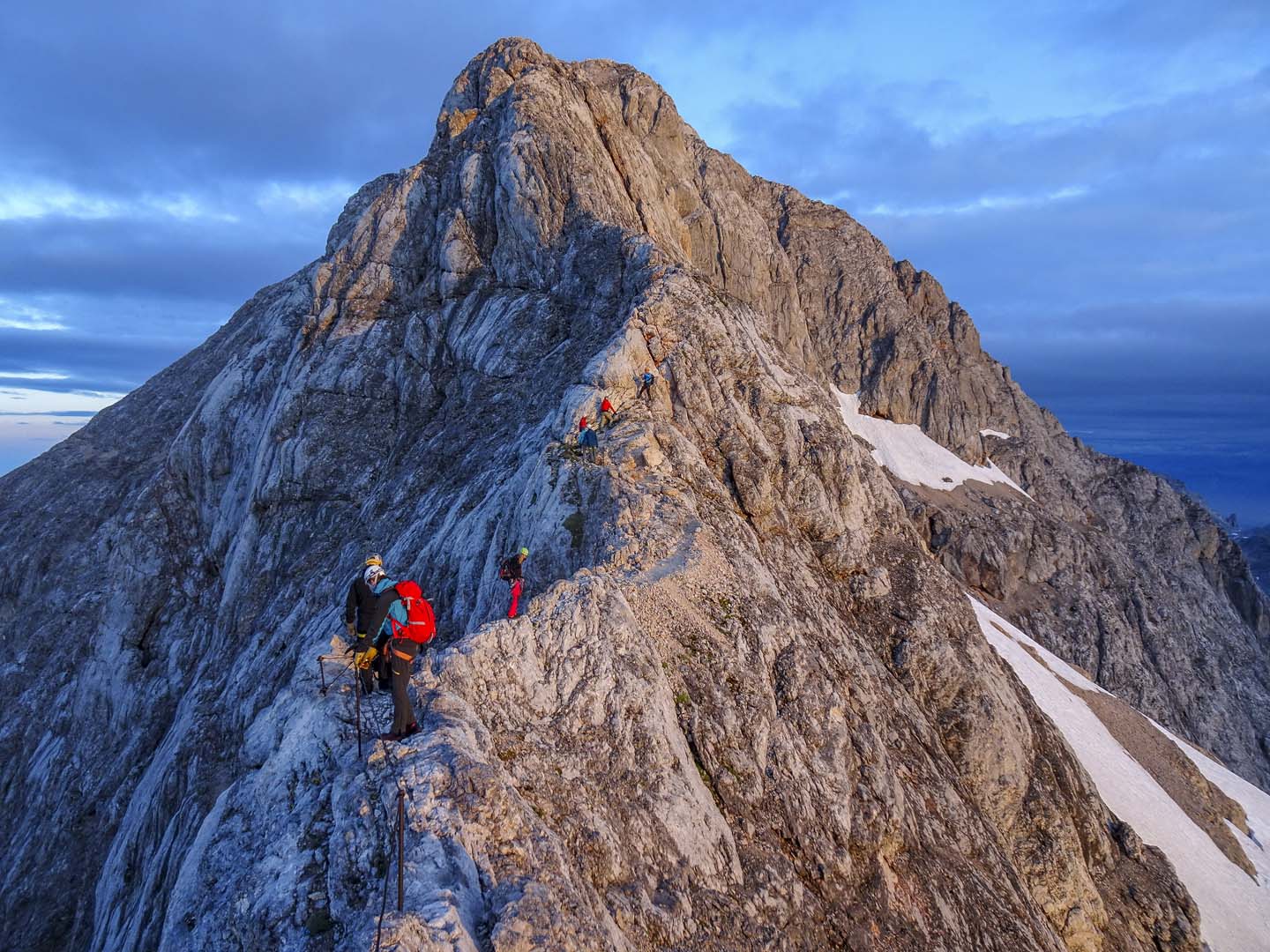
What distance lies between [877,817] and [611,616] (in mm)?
8263

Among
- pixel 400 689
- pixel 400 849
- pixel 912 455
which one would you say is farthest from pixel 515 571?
pixel 912 455

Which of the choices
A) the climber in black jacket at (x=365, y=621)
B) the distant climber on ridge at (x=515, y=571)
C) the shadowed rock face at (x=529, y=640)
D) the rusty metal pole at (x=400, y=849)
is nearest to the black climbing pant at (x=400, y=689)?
the shadowed rock face at (x=529, y=640)

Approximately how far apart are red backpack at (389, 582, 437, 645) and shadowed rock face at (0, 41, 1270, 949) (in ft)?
3.74

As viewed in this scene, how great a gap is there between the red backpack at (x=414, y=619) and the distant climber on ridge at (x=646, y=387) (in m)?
14.0

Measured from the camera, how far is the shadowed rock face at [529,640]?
11031 millimetres

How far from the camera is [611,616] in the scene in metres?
14.9

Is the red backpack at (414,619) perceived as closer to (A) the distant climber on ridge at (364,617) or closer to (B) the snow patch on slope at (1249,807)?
(A) the distant climber on ridge at (364,617)

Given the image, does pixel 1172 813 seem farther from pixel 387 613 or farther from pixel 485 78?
pixel 485 78

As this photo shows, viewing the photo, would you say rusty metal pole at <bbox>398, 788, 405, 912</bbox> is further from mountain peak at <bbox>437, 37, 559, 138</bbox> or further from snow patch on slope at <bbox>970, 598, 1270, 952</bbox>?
mountain peak at <bbox>437, 37, 559, 138</bbox>

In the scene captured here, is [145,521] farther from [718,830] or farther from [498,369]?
[718,830]

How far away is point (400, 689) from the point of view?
11195 millimetres

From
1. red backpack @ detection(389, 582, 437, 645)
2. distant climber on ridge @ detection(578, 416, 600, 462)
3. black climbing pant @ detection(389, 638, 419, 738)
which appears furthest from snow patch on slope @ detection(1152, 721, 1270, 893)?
red backpack @ detection(389, 582, 437, 645)

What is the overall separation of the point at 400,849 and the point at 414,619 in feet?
13.1

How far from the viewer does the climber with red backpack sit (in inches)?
439
